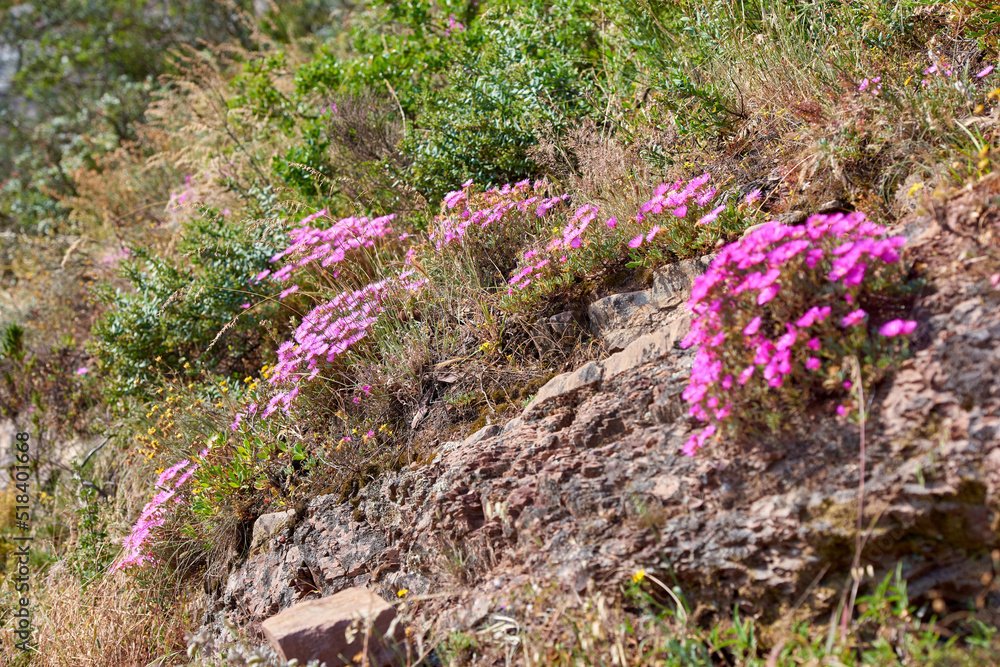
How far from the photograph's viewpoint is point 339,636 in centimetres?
275

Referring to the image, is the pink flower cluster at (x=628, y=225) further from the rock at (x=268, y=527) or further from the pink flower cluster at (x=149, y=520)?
the pink flower cluster at (x=149, y=520)

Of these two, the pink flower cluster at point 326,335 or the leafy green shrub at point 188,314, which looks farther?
the leafy green shrub at point 188,314

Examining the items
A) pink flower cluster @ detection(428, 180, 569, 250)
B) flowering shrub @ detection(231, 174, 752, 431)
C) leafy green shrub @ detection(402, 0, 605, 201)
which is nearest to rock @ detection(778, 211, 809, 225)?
flowering shrub @ detection(231, 174, 752, 431)

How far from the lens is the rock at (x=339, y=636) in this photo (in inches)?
107

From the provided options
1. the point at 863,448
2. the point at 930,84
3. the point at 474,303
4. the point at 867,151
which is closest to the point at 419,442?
the point at 474,303

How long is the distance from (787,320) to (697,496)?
0.68 metres

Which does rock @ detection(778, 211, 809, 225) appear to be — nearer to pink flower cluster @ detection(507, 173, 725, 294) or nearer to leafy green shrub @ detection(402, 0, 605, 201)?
pink flower cluster @ detection(507, 173, 725, 294)

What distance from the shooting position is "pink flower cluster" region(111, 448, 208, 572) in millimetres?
3980

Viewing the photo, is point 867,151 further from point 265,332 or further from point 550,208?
point 265,332

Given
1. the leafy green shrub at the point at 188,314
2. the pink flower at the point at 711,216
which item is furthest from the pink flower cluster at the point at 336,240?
the pink flower at the point at 711,216

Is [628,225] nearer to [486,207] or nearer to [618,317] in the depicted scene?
[618,317]

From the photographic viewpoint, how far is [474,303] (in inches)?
151

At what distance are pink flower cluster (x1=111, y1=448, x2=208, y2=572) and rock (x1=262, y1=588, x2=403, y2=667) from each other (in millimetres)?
1554

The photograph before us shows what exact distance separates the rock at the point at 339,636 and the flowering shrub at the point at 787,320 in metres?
1.34
